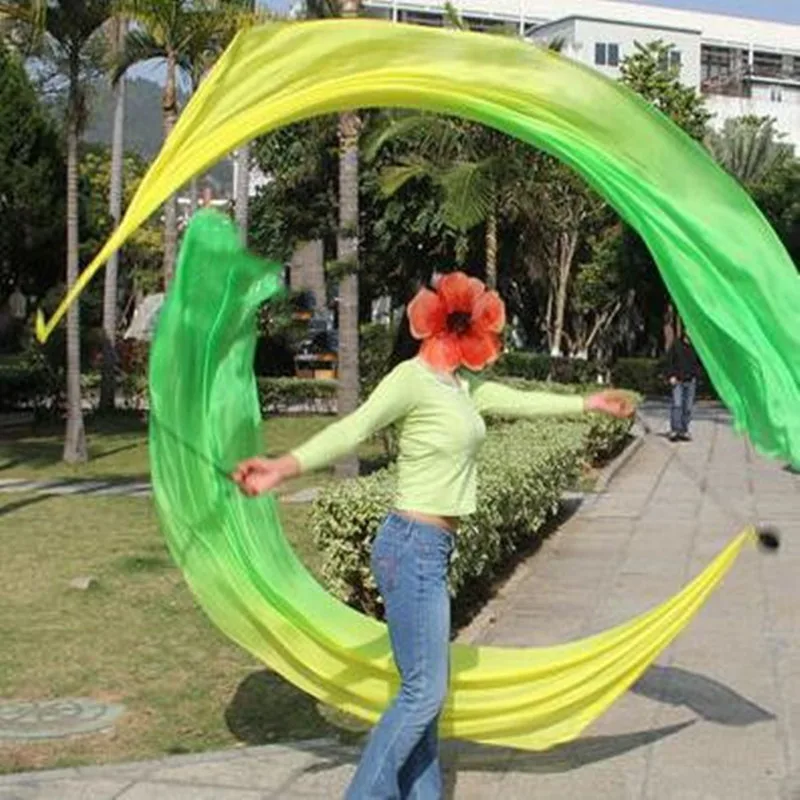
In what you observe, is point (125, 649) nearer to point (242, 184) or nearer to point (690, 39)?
point (242, 184)

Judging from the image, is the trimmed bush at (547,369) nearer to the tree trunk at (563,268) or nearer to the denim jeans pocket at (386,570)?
the tree trunk at (563,268)

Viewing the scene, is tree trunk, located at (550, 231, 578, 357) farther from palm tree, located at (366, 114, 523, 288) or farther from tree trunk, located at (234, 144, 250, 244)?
tree trunk, located at (234, 144, 250, 244)

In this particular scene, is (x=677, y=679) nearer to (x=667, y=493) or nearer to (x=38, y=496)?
(x=667, y=493)

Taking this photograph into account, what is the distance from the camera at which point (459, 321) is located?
5.18 metres

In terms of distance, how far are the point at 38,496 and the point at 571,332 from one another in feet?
96.3

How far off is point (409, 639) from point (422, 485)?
0.53 metres

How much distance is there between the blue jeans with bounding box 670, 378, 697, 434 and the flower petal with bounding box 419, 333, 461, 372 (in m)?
18.0

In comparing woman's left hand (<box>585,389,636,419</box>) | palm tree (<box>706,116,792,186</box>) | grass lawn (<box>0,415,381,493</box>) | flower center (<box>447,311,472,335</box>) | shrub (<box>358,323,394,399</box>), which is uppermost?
palm tree (<box>706,116,792,186</box>)

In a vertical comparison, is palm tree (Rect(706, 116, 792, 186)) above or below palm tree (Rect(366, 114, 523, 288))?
above

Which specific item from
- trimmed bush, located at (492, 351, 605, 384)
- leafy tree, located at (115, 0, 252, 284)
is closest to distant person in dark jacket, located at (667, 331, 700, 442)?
leafy tree, located at (115, 0, 252, 284)

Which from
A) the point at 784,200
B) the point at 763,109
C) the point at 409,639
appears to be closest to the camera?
the point at 409,639

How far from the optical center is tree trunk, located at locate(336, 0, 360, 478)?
16.4m

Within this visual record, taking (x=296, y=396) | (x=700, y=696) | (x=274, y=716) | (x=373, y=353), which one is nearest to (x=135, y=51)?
(x=296, y=396)

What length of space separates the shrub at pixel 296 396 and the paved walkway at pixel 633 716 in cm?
1620
